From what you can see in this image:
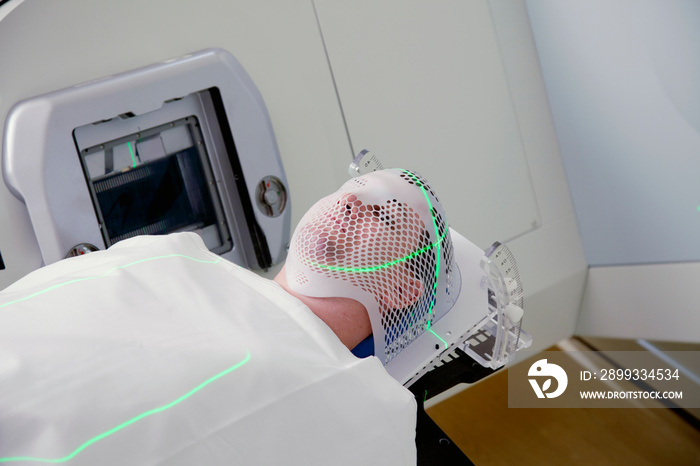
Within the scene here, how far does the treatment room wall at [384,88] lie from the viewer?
1.27 meters

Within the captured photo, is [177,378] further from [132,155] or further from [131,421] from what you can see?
[132,155]

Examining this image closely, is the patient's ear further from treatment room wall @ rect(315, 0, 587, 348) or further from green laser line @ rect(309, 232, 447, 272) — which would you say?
treatment room wall @ rect(315, 0, 587, 348)

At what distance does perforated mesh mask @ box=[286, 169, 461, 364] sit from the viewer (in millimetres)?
1185

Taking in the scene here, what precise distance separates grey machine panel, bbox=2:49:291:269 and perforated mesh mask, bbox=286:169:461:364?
28 centimetres

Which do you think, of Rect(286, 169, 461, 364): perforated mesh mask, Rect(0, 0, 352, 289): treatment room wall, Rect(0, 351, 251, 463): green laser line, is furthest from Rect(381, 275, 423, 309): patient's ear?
Rect(0, 0, 352, 289): treatment room wall

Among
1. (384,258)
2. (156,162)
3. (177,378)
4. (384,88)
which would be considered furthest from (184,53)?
(177,378)

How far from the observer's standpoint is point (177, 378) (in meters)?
0.87

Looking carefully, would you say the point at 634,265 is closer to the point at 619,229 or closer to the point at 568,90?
the point at 619,229

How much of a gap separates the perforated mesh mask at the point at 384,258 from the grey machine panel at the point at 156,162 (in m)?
0.28

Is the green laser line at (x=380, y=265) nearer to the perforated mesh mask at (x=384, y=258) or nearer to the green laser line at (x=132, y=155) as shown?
the perforated mesh mask at (x=384, y=258)

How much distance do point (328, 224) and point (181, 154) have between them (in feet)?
1.33

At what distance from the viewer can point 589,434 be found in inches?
69.4

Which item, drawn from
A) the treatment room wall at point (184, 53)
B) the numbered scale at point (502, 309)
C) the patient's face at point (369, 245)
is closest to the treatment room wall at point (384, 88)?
the treatment room wall at point (184, 53)

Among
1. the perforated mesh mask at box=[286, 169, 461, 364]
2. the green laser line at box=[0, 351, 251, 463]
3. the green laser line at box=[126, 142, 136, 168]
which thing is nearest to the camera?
the green laser line at box=[0, 351, 251, 463]
